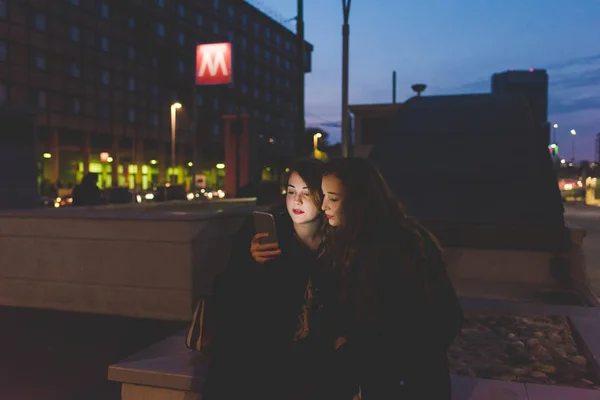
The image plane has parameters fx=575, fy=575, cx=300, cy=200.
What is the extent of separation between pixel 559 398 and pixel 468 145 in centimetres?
714

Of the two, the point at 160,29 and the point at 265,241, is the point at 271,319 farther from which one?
the point at 160,29

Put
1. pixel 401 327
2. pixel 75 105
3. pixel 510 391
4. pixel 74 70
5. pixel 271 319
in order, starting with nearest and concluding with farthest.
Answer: pixel 401 327
pixel 271 319
pixel 510 391
pixel 74 70
pixel 75 105

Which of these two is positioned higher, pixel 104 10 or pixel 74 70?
pixel 104 10

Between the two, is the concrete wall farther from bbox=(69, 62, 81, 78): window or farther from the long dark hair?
bbox=(69, 62, 81, 78): window

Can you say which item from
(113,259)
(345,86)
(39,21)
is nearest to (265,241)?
(113,259)

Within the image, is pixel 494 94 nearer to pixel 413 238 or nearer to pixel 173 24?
pixel 413 238

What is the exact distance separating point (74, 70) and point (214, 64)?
26.3 metres

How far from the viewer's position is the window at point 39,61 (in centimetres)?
5059

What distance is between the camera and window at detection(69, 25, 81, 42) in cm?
5394

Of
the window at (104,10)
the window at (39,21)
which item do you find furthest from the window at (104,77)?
the window at (39,21)

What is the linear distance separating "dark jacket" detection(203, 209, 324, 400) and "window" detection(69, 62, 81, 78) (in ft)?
188

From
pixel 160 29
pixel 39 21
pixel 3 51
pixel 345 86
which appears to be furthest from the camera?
pixel 160 29

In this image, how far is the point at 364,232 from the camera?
2049 mm

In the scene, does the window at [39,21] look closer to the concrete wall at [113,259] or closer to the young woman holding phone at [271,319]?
the concrete wall at [113,259]
